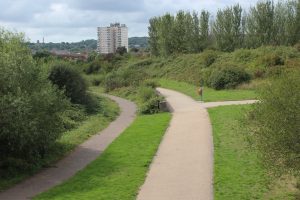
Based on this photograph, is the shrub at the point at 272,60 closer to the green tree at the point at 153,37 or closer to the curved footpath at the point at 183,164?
the curved footpath at the point at 183,164

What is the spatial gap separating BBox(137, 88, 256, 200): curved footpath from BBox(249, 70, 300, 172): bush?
6.72ft

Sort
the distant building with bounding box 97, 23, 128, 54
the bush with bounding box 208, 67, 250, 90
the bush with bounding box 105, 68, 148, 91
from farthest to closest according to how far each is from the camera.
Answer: the distant building with bounding box 97, 23, 128, 54, the bush with bounding box 105, 68, 148, 91, the bush with bounding box 208, 67, 250, 90

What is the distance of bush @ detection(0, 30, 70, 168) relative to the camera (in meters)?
17.2

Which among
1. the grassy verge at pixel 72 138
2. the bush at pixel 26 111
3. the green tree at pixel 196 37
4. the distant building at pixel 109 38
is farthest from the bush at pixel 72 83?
the distant building at pixel 109 38

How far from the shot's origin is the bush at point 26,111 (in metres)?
17.2

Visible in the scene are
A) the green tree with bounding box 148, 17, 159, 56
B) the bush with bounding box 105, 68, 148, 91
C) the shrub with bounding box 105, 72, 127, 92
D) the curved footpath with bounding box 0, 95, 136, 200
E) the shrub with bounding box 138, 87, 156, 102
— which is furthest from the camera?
the green tree with bounding box 148, 17, 159, 56

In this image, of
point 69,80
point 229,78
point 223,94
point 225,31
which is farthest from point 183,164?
point 225,31

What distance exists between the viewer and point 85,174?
16.9 meters

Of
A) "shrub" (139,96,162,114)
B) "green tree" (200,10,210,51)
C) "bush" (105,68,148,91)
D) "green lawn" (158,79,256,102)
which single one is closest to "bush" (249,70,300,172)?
"shrub" (139,96,162,114)

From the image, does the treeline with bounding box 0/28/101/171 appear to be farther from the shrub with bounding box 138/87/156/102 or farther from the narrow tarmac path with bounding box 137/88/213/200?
the shrub with bounding box 138/87/156/102

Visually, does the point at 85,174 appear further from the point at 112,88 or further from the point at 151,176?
the point at 112,88

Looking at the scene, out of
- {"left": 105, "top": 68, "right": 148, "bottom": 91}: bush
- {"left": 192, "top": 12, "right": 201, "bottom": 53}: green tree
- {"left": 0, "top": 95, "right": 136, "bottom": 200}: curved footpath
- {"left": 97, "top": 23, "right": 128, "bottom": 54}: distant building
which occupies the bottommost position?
{"left": 0, "top": 95, "right": 136, "bottom": 200}: curved footpath

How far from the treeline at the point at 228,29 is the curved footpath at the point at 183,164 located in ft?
116

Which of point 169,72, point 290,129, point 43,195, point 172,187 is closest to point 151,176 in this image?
point 172,187
